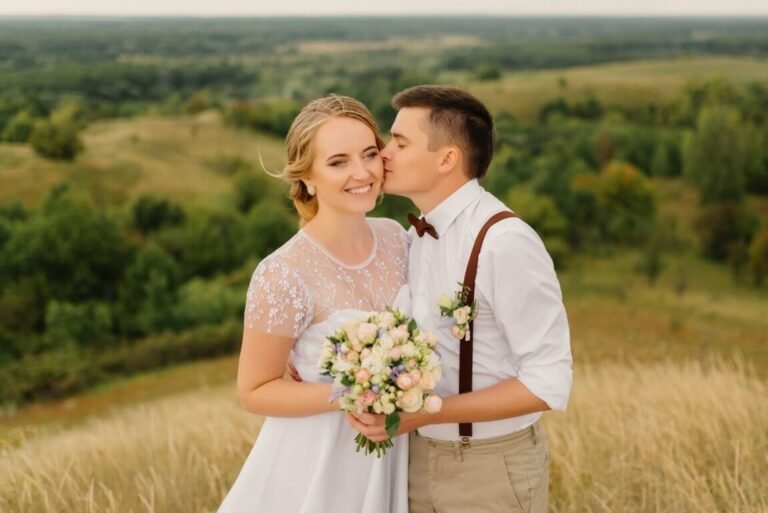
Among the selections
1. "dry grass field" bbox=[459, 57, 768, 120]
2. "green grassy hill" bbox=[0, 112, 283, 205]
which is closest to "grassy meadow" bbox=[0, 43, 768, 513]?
"green grassy hill" bbox=[0, 112, 283, 205]

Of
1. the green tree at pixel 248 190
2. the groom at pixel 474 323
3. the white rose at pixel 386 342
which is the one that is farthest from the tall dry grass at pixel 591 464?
the green tree at pixel 248 190

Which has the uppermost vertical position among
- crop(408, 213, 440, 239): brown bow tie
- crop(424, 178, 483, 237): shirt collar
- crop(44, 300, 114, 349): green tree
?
crop(424, 178, 483, 237): shirt collar

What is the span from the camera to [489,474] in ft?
10.5

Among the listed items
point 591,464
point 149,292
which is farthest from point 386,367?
point 149,292

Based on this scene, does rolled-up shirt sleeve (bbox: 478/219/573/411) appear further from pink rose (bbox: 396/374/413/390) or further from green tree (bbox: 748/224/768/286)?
green tree (bbox: 748/224/768/286)

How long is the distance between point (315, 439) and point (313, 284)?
2.22 feet

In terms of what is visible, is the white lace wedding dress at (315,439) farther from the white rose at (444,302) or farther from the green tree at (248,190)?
the green tree at (248,190)

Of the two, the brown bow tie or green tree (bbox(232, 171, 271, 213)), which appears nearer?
the brown bow tie

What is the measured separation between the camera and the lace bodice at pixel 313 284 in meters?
3.33

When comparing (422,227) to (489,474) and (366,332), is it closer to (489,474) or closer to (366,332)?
(366,332)

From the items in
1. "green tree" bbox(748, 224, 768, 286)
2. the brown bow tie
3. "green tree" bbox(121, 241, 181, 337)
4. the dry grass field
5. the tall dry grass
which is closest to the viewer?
the brown bow tie

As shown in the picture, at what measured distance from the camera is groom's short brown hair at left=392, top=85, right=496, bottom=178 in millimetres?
3305

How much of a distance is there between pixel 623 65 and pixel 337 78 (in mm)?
54284

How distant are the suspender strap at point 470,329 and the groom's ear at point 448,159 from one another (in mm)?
380
